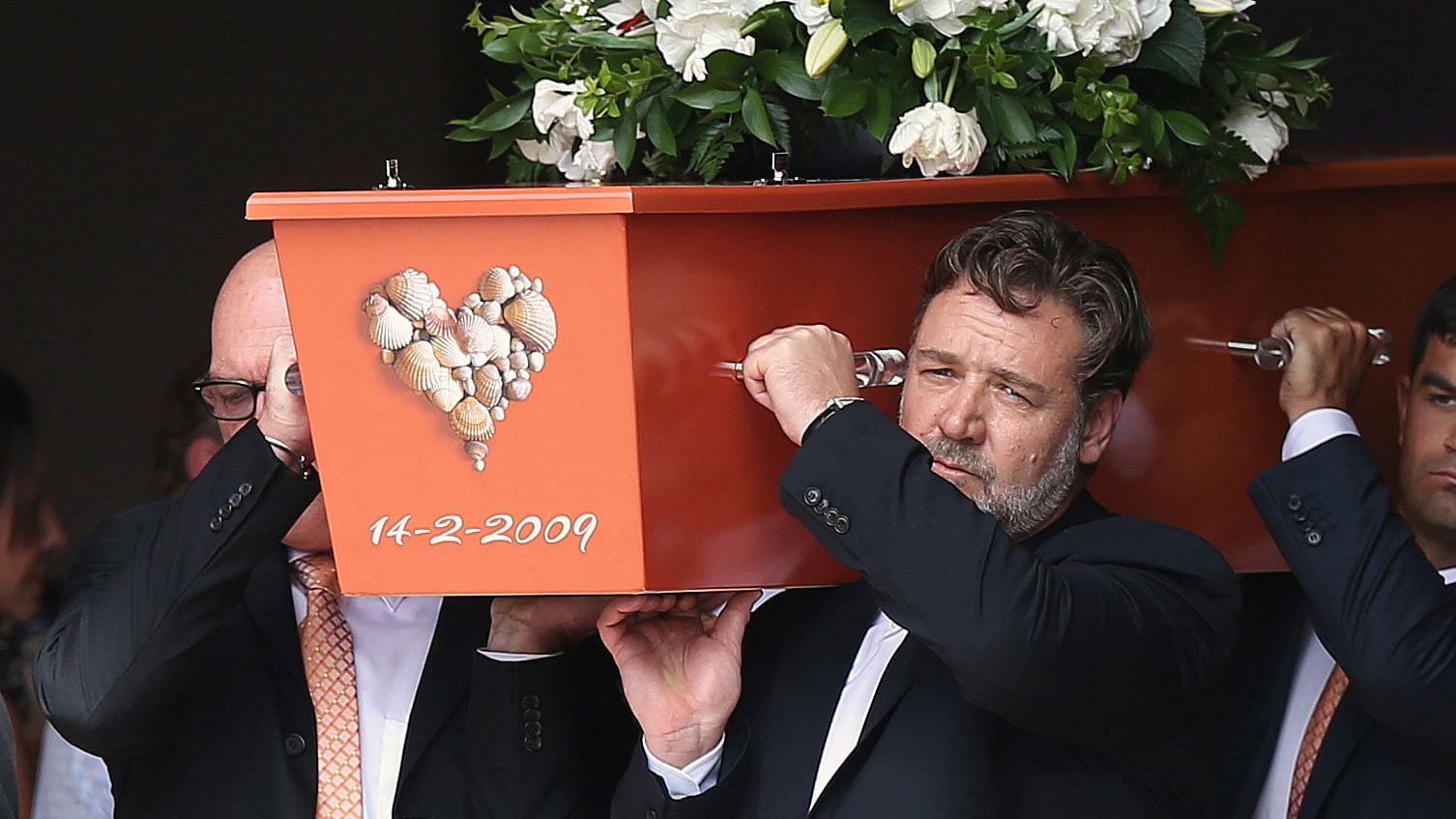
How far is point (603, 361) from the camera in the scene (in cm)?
176

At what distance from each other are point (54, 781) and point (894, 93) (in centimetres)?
162

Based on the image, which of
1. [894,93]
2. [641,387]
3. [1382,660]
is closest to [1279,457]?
Result: [1382,660]

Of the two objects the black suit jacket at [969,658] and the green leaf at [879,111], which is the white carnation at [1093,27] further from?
the black suit jacket at [969,658]

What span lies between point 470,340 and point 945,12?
62cm

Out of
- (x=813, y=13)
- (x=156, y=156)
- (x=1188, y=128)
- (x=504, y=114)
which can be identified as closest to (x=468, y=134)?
(x=504, y=114)

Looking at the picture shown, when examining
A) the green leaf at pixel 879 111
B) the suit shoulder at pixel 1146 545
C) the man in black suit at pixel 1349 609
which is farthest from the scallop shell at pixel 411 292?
the man in black suit at pixel 1349 609

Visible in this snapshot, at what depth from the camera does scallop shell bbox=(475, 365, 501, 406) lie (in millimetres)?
1777

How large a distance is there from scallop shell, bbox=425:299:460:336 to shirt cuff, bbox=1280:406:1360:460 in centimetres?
96

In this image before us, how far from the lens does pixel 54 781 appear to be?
103 inches

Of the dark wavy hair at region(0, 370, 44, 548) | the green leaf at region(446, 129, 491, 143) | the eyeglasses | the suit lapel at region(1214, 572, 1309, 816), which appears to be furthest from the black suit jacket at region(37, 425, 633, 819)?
the dark wavy hair at region(0, 370, 44, 548)

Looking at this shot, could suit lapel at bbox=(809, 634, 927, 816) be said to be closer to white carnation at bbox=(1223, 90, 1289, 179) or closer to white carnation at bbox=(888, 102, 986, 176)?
white carnation at bbox=(888, 102, 986, 176)

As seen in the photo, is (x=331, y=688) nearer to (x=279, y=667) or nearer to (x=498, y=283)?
(x=279, y=667)

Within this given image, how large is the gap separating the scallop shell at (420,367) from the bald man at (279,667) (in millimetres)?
294

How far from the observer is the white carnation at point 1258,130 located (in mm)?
2064
